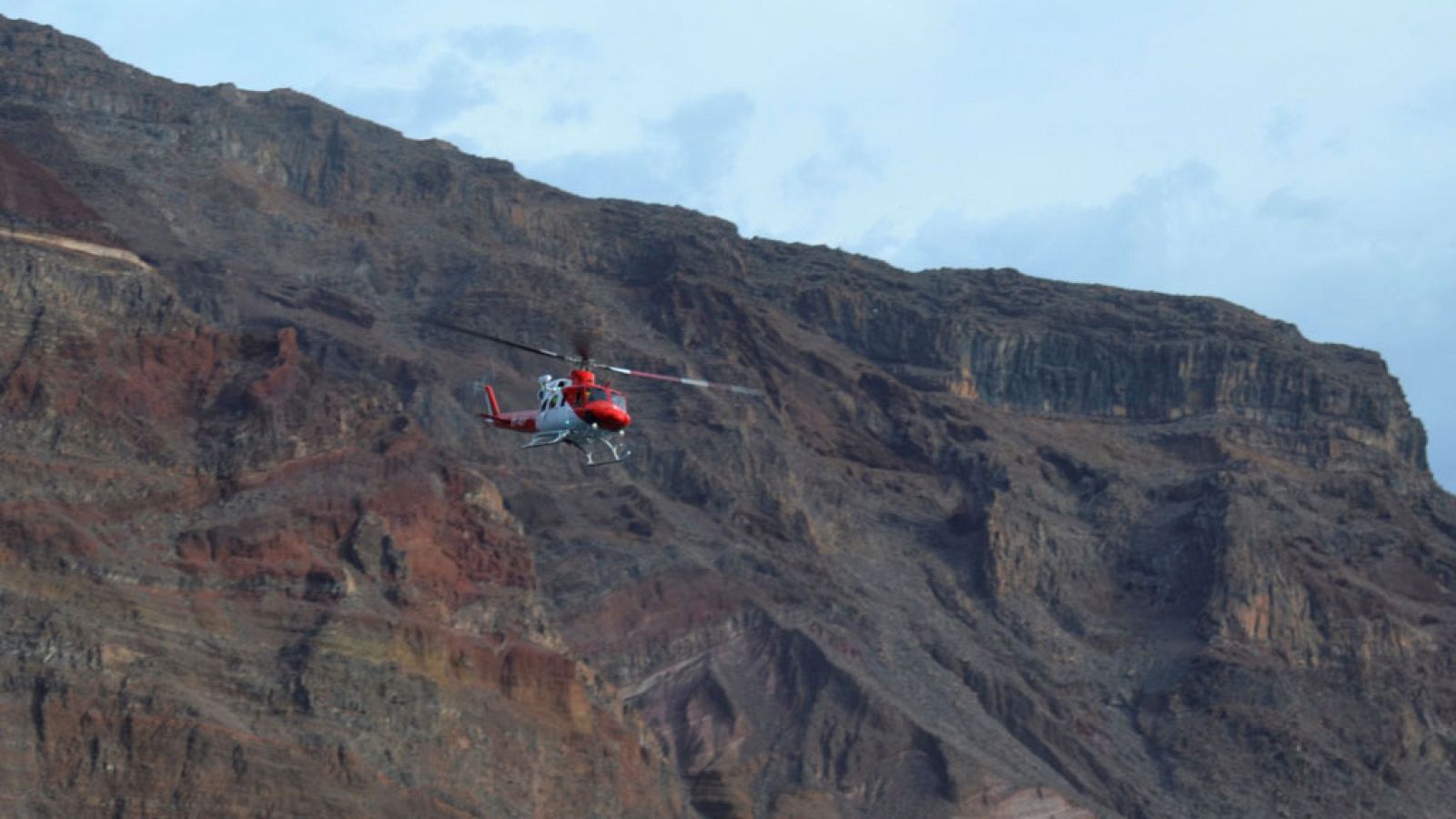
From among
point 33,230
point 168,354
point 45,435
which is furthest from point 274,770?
point 33,230

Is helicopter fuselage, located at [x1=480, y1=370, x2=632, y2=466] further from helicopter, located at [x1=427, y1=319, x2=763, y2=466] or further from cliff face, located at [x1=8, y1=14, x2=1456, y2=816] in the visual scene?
cliff face, located at [x1=8, y1=14, x2=1456, y2=816]

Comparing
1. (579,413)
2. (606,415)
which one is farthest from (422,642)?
(606,415)

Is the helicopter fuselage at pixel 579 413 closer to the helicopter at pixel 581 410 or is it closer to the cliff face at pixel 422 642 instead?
the helicopter at pixel 581 410

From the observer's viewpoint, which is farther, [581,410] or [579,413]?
[579,413]

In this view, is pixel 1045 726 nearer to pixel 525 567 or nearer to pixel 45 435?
pixel 525 567

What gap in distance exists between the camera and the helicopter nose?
114m

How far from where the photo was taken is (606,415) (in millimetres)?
114125

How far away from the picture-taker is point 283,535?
6393 inches

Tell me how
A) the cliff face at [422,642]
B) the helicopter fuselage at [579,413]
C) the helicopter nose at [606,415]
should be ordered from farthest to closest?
1. the cliff face at [422,642]
2. the helicopter fuselage at [579,413]
3. the helicopter nose at [606,415]

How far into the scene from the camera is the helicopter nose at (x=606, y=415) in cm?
11412

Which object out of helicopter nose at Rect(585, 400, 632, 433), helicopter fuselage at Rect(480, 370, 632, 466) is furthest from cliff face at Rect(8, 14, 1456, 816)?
helicopter nose at Rect(585, 400, 632, 433)

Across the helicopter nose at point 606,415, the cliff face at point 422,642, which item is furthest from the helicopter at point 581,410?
the cliff face at point 422,642

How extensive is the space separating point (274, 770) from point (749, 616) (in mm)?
47819

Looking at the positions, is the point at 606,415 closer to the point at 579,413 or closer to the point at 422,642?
the point at 579,413
